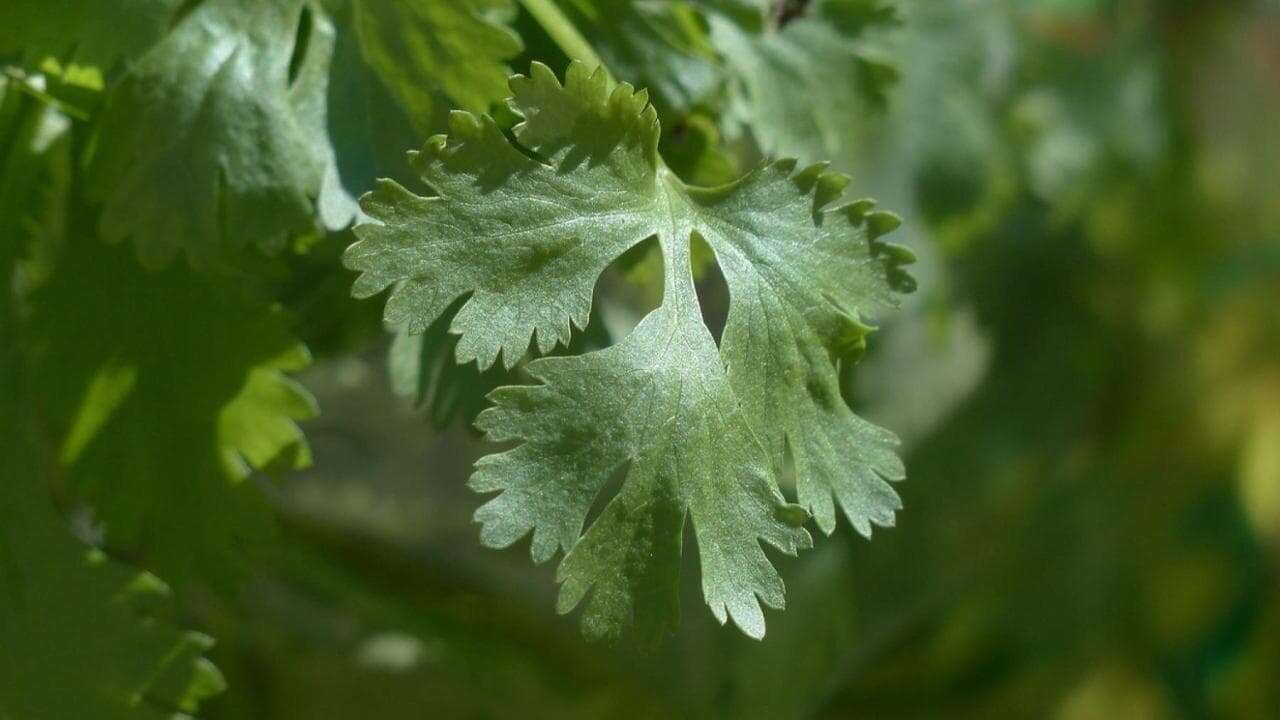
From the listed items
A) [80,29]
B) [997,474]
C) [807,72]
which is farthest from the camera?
[997,474]

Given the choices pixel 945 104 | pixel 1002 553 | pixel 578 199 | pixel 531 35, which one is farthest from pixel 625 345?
pixel 1002 553

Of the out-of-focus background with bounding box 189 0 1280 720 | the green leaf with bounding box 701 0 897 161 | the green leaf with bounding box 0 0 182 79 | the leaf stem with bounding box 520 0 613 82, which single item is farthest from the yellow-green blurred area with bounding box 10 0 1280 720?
the green leaf with bounding box 0 0 182 79

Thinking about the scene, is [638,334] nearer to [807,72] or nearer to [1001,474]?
[807,72]

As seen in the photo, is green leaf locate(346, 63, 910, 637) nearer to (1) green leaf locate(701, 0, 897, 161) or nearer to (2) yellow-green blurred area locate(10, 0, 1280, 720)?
(1) green leaf locate(701, 0, 897, 161)

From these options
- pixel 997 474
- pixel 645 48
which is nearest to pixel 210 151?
pixel 645 48

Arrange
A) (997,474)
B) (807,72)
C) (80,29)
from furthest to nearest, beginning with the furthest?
(997,474)
(807,72)
(80,29)

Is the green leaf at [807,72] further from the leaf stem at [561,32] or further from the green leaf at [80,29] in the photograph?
the green leaf at [80,29]
